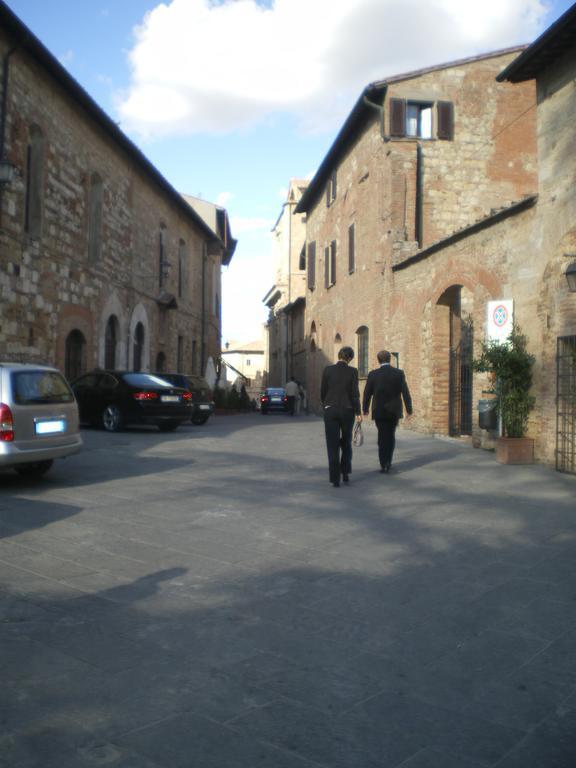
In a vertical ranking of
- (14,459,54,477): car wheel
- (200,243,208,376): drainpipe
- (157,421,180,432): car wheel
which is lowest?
(14,459,54,477): car wheel

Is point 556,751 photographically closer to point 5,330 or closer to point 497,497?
point 497,497

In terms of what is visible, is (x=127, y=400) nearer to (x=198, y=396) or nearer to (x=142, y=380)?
(x=142, y=380)

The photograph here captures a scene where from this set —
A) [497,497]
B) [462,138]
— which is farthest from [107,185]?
[497,497]

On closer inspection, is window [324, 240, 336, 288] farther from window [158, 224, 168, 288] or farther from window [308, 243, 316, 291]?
window [158, 224, 168, 288]

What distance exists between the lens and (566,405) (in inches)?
407

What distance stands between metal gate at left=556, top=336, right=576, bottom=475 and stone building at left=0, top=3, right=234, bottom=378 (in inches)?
397

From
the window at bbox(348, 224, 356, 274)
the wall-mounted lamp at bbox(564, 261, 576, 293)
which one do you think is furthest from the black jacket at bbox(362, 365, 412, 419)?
the window at bbox(348, 224, 356, 274)

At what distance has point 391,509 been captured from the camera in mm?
7332

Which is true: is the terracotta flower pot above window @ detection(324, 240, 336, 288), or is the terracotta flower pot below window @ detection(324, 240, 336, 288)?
below

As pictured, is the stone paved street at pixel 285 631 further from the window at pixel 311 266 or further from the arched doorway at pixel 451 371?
the window at pixel 311 266

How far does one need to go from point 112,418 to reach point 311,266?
18028 mm

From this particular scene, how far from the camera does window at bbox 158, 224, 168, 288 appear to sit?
2717 cm

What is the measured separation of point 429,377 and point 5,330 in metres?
9.05

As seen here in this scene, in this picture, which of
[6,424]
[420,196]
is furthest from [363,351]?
[6,424]
